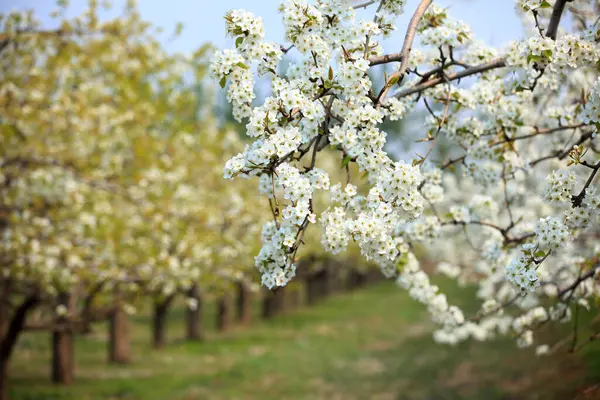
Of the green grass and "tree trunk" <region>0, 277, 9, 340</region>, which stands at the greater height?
"tree trunk" <region>0, 277, 9, 340</region>

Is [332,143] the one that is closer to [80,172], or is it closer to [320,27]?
[320,27]

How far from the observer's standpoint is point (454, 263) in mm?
15234

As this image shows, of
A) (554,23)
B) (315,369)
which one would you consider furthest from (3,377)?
(554,23)

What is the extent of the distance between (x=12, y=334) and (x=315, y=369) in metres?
8.95

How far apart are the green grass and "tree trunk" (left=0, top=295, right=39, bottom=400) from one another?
2.18 meters

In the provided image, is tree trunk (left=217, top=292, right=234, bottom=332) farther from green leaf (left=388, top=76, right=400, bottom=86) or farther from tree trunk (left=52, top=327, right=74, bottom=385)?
green leaf (left=388, top=76, right=400, bottom=86)

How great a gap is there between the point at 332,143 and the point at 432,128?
1685 millimetres

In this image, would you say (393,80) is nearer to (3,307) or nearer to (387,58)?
(387,58)

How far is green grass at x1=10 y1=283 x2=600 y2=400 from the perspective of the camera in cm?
1317

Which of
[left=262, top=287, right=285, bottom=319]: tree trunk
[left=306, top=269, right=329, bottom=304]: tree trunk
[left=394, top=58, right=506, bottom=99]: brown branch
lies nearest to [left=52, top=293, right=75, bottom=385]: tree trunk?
[left=394, top=58, right=506, bottom=99]: brown branch

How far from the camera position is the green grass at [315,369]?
43.2 feet

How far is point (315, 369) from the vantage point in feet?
56.9

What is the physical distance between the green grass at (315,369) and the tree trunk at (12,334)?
7.14 ft

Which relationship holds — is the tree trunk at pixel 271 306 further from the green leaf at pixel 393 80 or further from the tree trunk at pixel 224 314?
the green leaf at pixel 393 80
